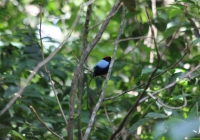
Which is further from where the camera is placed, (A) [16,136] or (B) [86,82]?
(B) [86,82]

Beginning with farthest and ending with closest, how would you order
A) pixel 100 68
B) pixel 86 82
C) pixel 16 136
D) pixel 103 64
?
pixel 103 64, pixel 100 68, pixel 86 82, pixel 16 136

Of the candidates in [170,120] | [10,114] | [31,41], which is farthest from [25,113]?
[170,120]

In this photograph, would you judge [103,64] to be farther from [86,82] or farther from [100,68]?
[86,82]

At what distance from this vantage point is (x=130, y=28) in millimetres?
4602

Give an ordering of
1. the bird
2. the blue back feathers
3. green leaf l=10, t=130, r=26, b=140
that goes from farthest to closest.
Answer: the blue back feathers
the bird
green leaf l=10, t=130, r=26, b=140

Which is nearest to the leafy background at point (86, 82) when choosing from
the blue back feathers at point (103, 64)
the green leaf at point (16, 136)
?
the green leaf at point (16, 136)

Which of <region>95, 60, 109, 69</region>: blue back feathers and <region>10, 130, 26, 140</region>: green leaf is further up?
<region>95, 60, 109, 69</region>: blue back feathers

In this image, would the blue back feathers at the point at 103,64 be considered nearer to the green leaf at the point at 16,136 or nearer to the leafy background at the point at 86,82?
the leafy background at the point at 86,82

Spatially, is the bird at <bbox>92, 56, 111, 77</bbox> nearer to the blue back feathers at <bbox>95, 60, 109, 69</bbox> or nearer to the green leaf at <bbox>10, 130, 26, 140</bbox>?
the blue back feathers at <bbox>95, 60, 109, 69</bbox>

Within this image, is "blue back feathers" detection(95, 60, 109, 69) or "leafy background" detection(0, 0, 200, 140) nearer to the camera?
"leafy background" detection(0, 0, 200, 140)

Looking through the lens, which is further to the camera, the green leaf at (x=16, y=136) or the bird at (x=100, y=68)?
the bird at (x=100, y=68)

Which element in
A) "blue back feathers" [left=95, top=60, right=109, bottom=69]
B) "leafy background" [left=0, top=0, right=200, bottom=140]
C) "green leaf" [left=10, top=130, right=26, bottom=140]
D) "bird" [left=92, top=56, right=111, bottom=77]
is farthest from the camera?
"blue back feathers" [left=95, top=60, right=109, bottom=69]

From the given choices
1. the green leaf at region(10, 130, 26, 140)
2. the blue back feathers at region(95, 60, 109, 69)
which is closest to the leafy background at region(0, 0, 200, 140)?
the green leaf at region(10, 130, 26, 140)

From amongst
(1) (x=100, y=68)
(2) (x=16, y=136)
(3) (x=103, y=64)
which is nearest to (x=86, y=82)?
(2) (x=16, y=136)
